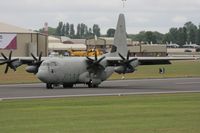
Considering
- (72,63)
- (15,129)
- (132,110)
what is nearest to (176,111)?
(132,110)

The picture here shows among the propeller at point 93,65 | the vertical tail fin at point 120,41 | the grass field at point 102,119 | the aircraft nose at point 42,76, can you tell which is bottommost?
the grass field at point 102,119

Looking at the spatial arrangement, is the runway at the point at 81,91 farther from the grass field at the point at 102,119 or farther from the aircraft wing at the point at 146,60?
the grass field at the point at 102,119

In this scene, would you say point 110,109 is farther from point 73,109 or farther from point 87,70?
point 87,70

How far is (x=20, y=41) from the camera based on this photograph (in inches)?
4833

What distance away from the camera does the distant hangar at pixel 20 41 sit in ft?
378

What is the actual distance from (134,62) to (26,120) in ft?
93.5

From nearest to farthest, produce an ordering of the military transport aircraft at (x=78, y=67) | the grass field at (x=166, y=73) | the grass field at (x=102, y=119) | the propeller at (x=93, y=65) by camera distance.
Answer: the grass field at (x=102, y=119) < the military transport aircraft at (x=78, y=67) < the propeller at (x=93, y=65) < the grass field at (x=166, y=73)

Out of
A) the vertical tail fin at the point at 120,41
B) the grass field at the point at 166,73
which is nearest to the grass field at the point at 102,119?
the vertical tail fin at the point at 120,41

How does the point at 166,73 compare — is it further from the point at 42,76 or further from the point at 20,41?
the point at 20,41

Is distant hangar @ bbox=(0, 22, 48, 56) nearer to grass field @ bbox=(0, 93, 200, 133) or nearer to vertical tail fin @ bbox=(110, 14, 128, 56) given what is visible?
vertical tail fin @ bbox=(110, 14, 128, 56)

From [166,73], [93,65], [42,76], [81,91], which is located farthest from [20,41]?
[81,91]

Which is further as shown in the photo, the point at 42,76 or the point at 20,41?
the point at 20,41

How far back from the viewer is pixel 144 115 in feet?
73.6

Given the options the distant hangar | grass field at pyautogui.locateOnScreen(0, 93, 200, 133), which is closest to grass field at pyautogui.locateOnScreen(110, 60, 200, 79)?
the distant hangar
